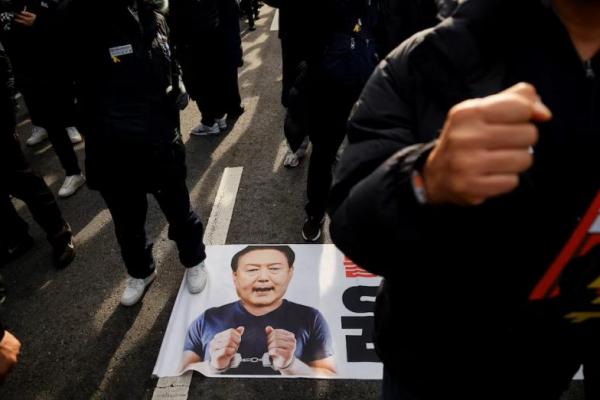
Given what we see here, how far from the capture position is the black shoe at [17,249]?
283cm

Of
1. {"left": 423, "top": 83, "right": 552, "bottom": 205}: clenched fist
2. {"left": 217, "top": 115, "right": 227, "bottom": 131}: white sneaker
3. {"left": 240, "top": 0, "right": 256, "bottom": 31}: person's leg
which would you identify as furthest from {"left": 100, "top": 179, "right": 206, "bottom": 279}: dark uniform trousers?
{"left": 240, "top": 0, "right": 256, "bottom": 31}: person's leg

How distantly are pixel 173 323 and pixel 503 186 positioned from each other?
210 cm

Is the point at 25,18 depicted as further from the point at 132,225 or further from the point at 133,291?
the point at 133,291

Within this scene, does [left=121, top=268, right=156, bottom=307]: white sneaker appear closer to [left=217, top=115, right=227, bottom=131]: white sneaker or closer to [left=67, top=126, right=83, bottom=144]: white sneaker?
[left=217, top=115, right=227, bottom=131]: white sneaker

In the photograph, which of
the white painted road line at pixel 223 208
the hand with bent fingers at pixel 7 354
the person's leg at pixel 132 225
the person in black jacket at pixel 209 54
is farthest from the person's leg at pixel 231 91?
the hand with bent fingers at pixel 7 354

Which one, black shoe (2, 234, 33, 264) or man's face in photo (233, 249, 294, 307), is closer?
man's face in photo (233, 249, 294, 307)

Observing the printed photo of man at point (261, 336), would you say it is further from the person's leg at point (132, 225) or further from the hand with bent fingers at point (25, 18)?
the hand with bent fingers at point (25, 18)

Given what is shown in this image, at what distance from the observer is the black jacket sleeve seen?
69cm

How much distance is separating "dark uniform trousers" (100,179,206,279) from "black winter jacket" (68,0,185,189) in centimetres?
9

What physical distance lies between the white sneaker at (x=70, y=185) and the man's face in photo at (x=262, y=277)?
178 cm

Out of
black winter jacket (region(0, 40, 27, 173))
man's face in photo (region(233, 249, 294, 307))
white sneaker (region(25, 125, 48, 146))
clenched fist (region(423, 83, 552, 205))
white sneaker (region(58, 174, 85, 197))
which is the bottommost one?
man's face in photo (region(233, 249, 294, 307))

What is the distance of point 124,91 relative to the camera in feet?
5.70

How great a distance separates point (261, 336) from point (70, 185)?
229 cm

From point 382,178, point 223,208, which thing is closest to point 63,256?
point 223,208
